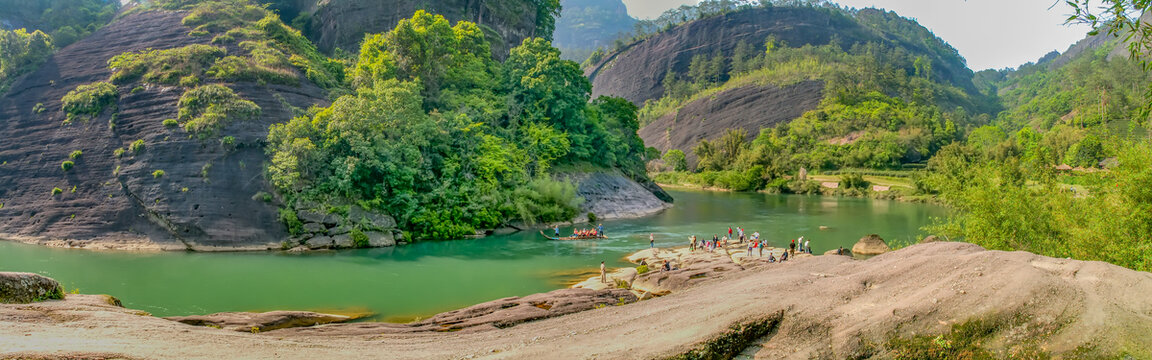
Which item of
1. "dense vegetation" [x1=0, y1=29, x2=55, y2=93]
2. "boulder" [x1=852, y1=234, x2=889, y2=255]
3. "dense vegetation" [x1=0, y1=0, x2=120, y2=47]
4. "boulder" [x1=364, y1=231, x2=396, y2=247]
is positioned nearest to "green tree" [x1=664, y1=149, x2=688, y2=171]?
"boulder" [x1=852, y1=234, x2=889, y2=255]

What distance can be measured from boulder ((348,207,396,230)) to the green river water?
2167 millimetres

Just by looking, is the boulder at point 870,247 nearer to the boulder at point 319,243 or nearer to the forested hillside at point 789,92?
the boulder at point 319,243

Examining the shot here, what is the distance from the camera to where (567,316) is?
48.7ft

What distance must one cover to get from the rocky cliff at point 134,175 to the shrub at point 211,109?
59 cm

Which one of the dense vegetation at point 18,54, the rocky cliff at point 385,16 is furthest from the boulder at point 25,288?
the rocky cliff at point 385,16

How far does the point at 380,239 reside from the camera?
3253 cm

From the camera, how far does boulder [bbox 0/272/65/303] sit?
11.4 metres

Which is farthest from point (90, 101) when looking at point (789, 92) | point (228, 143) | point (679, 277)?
point (789, 92)

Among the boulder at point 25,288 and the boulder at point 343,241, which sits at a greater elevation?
the boulder at point 25,288

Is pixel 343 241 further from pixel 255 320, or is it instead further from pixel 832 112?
pixel 832 112

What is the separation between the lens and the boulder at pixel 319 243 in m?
30.9

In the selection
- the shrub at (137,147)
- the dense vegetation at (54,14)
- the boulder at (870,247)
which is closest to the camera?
the boulder at (870,247)

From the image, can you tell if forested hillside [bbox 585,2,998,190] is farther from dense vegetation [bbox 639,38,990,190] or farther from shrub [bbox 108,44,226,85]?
Result: shrub [bbox 108,44,226,85]

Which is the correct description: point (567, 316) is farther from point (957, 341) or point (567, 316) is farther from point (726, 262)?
point (726, 262)
